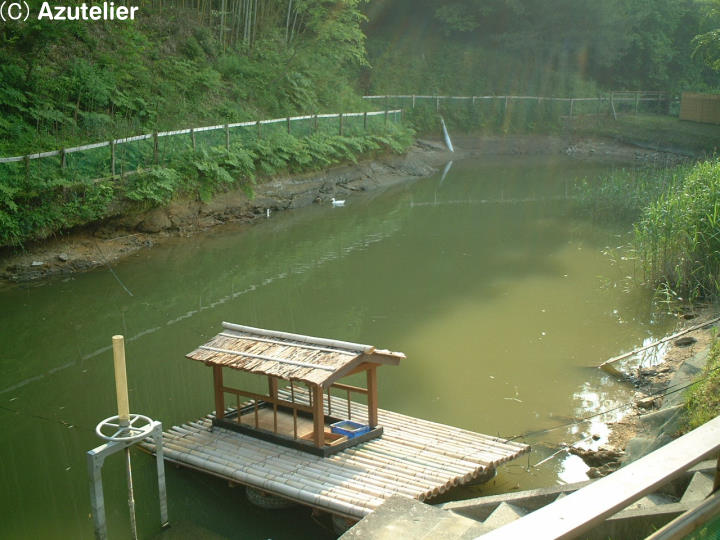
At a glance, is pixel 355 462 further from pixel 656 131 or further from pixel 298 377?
pixel 656 131

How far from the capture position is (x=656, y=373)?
9.86 m

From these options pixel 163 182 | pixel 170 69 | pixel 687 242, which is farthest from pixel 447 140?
pixel 687 242

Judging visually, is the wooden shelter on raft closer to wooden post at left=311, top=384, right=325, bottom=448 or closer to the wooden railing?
wooden post at left=311, top=384, right=325, bottom=448

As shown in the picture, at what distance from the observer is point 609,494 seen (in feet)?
7.29

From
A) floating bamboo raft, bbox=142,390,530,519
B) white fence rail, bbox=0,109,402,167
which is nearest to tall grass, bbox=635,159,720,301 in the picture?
floating bamboo raft, bbox=142,390,530,519

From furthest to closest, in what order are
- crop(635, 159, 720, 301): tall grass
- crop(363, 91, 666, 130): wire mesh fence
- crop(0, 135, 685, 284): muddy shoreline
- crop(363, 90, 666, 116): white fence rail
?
crop(363, 90, 666, 116): white fence rail
crop(363, 91, 666, 130): wire mesh fence
crop(0, 135, 685, 284): muddy shoreline
crop(635, 159, 720, 301): tall grass

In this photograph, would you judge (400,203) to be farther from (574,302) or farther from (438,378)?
(438,378)

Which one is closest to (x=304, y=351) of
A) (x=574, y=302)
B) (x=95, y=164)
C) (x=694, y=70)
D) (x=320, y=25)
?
(x=574, y=302)

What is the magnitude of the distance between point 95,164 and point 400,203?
9981 mm

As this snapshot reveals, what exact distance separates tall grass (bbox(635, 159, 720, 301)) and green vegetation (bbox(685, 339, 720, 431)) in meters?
4.70

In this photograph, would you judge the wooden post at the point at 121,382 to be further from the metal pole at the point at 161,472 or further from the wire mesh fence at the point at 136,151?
the wire mesh fence at the point at 136,151

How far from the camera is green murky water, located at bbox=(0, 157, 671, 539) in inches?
295

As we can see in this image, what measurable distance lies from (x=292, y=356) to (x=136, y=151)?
11.6m

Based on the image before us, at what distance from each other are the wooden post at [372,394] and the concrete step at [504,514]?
241 cm
